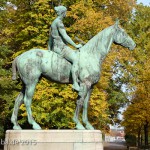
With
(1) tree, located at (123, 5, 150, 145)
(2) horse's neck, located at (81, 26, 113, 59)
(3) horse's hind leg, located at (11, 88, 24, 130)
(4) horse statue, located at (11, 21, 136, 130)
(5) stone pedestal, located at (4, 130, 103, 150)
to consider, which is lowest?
(5) stone pedestal, located at (4, 130, 103, 150)

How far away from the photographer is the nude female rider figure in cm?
1195

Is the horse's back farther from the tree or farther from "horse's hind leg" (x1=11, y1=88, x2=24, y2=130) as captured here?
the tree

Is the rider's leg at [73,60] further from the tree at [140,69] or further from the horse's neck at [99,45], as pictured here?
the tree at [140,69]

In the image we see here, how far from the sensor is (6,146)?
11.5 meters

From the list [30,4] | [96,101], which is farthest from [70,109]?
[30,4]

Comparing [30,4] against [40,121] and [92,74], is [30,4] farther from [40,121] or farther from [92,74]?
[92,74]

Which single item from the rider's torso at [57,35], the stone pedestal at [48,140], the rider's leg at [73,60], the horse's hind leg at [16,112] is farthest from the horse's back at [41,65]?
the stone pedestal at [48,140]

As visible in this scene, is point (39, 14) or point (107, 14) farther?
point (107, 14)

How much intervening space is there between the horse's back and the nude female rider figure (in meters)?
0.19

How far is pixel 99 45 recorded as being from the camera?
1232cm

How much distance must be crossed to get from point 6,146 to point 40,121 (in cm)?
1309

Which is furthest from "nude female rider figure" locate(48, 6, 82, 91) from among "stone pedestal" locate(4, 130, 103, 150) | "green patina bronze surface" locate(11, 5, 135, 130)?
"stone pedestal" locate(4, 130, 103, 150)

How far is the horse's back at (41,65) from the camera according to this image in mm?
12016

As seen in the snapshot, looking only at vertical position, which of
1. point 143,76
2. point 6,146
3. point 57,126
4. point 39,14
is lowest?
point 6,146
